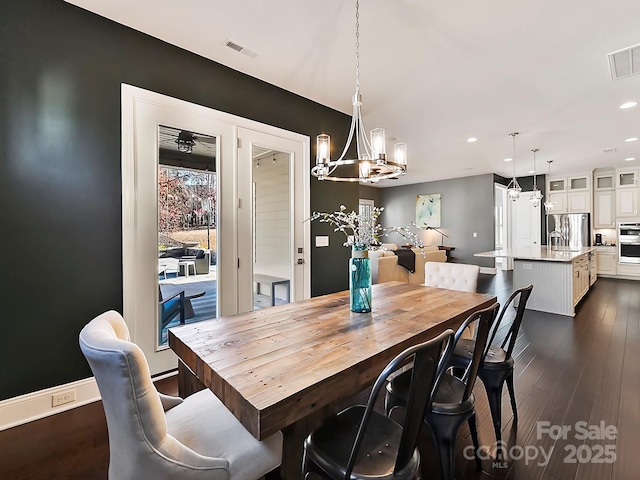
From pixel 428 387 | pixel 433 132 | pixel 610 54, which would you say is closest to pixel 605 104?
pixel 610 54

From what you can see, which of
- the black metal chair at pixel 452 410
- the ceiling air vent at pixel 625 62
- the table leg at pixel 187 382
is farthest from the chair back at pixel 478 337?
the ceiling air vent at pixel 625 62

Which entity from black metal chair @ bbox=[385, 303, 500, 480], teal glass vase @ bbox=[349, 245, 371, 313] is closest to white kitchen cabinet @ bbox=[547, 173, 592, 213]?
teal glass vase @ bbox=[349, 245, 371, 313]

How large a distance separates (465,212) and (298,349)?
8.55 metres

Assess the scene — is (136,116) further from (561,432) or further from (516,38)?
(561,432)

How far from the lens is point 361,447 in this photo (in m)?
1.12

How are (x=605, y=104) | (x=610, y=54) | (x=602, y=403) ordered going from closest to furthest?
(x=602, y=403) → (x=610, y=54) → (x=605, y=104)

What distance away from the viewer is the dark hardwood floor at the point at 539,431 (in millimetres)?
1601

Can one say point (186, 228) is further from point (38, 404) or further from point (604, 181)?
point (604, 181)

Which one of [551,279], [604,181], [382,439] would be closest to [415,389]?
[382,439]

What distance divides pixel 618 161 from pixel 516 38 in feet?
21.5

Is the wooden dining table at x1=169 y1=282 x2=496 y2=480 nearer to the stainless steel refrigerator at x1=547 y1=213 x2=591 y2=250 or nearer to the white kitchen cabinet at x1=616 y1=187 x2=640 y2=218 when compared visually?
the stainless steel refrigerator at x1=547 y1=213 x2=591 y2=250

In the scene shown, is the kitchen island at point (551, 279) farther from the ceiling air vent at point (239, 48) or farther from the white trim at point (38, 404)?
the white trim at point (38, 404)

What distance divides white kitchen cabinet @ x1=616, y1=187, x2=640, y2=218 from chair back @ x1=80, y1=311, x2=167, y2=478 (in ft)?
33.0

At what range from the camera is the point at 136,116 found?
2.44 m
